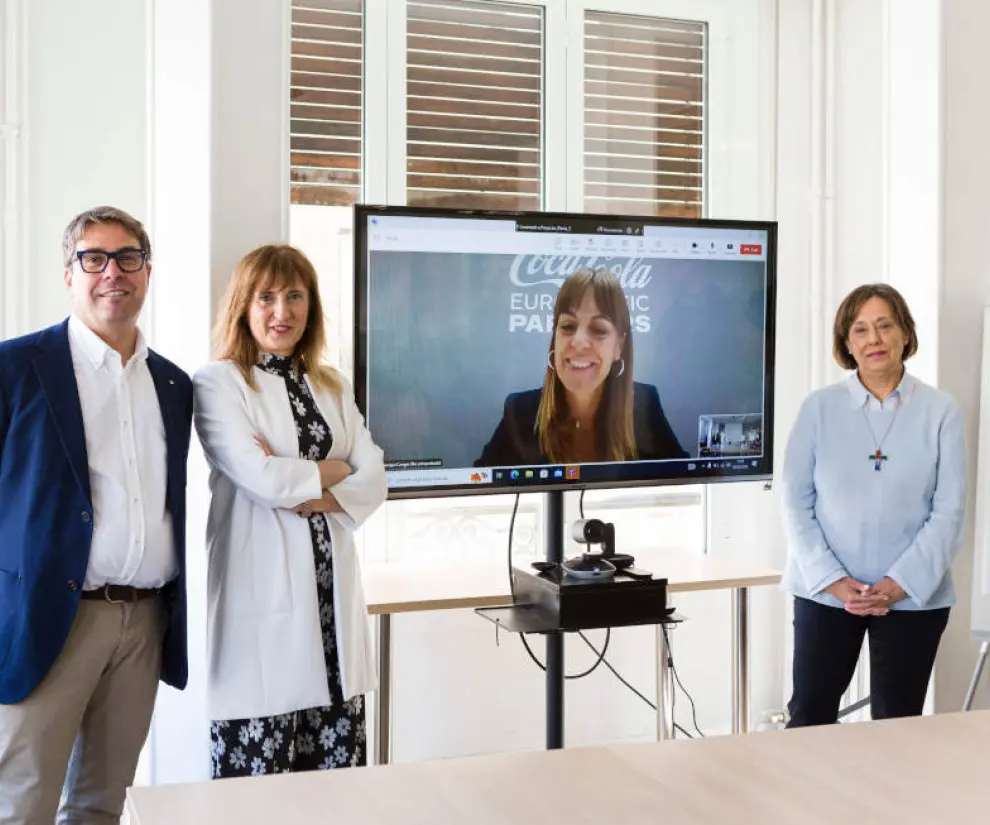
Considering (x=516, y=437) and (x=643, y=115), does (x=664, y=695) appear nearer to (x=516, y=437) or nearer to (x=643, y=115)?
(x=516, y=437)

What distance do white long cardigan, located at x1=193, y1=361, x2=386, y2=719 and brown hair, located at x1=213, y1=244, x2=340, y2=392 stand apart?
49 mm

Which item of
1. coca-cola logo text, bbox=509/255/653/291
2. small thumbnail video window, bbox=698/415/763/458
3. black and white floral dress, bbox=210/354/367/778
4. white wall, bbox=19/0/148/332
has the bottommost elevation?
black and white floral dress, bbox=210/354/367/778

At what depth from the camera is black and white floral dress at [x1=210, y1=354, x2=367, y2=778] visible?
8.65 ft

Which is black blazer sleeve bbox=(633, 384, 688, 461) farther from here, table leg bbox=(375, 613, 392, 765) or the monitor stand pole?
table leg bbox=(375, 613, 392, 765)

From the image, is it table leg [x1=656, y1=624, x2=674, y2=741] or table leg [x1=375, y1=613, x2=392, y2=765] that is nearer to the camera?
table leg [x1=375, y1=613, x2=392, y2=765]

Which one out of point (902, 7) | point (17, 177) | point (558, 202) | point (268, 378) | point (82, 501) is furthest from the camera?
point (558, 202)

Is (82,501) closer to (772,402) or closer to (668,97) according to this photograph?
(772,402)

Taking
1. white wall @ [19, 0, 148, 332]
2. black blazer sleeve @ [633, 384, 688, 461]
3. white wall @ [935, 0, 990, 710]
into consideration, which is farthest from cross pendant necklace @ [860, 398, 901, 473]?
white wall @ [19, 0, 148, 332]

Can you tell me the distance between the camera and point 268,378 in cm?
274

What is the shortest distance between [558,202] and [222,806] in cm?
292

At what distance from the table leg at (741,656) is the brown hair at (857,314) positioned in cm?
83

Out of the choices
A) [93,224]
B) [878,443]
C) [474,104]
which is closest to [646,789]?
[93,224]

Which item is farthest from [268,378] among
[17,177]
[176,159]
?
[17,177]

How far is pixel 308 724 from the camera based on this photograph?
273cm
